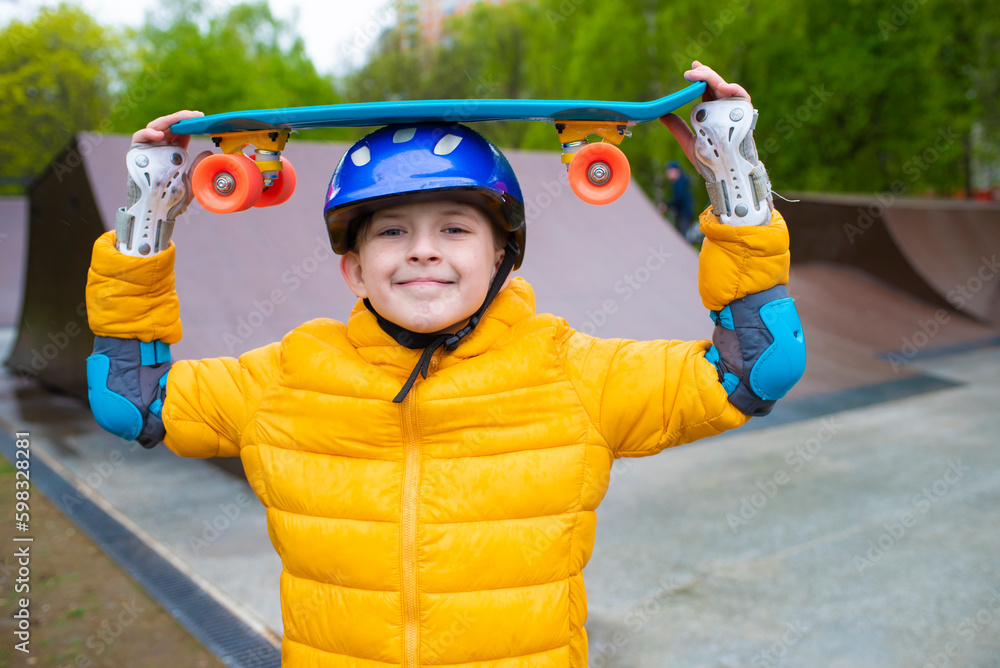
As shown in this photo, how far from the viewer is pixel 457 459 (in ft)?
4.92

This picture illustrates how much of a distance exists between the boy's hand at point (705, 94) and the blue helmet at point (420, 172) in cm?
34

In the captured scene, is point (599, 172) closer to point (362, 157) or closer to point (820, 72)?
point (362, 157)

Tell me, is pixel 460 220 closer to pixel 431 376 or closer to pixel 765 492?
pixel 431 376

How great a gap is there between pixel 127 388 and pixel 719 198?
1.24m

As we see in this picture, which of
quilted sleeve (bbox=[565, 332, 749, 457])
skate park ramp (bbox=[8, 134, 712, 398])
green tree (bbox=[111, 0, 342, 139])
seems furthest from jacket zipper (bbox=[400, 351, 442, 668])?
green tree (bbox=[111, 0, 342, 139])

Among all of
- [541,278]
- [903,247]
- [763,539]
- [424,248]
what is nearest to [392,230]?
[424,248]

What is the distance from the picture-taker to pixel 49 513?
452 cm

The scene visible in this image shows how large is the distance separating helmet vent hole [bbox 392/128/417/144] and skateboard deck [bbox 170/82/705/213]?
0.07ft

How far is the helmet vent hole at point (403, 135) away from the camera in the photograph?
1474 mm

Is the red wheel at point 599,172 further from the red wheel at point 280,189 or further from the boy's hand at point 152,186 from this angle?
the boy's hand at point 152,186

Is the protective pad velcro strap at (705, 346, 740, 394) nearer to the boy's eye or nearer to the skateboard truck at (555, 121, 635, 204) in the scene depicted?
the skateboard truck at (555, 121, 635, 204)

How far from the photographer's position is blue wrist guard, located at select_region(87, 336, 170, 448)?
1588mm

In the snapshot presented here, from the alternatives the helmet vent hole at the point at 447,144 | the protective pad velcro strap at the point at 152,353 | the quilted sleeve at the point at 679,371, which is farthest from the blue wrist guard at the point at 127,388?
the quilted sleeve at the point at 679,371

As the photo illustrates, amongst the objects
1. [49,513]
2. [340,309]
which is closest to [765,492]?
[340,309]
